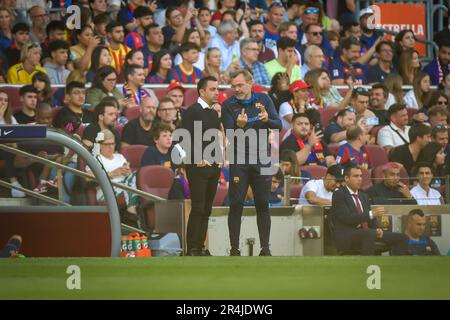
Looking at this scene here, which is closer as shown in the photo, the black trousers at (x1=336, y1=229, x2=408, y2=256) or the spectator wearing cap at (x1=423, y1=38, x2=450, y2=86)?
the black trousers at (x1=336, y1=229, x2=408, y2=256)

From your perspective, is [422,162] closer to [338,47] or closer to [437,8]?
[338,47]

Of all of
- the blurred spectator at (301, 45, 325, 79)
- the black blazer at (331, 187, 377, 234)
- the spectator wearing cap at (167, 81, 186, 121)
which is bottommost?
the black blazer at (331, 187, 377, 234)

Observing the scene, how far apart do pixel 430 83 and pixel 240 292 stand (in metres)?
9.42

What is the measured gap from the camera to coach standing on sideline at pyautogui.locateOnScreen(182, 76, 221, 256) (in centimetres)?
1068

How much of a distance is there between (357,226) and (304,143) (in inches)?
95.8

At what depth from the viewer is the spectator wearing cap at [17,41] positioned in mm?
13852

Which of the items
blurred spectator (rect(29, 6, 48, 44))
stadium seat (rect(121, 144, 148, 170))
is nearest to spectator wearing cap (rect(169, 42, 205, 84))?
blurred spectator (rect(29, 6, 48, 44))

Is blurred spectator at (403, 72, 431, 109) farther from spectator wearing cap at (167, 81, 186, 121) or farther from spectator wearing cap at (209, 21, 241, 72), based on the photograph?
spectator wearing cap at (167, 81, 186, 121)

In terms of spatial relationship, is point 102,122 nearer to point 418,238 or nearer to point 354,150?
point 354,150

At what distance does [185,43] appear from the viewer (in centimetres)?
1424

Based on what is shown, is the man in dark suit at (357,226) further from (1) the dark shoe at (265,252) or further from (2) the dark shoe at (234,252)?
(2) the dark shoe at (234,252)

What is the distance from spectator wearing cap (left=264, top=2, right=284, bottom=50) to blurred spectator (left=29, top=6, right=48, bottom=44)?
3110mm
